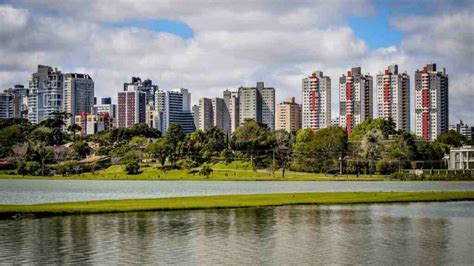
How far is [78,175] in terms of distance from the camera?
190500 mm

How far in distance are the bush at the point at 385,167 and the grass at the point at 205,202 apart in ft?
322

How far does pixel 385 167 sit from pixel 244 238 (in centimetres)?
14589

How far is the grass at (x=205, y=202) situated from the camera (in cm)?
5788

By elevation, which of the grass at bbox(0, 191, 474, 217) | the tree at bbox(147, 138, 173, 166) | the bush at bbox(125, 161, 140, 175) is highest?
the tree at bbox(147, 138, 173, 166)

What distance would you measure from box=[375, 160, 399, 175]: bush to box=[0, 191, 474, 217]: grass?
9813 centimetres

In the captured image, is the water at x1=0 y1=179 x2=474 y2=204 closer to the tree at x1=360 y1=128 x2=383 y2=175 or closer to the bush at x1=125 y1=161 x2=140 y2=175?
the tree at x1=360 y1=128 x2=383 y2=175

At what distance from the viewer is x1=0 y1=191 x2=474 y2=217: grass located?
57875 mm

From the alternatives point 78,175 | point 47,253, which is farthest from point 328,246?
point 78,175

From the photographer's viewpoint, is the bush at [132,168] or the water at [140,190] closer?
the water at [140,190]

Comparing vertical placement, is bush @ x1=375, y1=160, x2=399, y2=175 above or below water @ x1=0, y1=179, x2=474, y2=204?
above

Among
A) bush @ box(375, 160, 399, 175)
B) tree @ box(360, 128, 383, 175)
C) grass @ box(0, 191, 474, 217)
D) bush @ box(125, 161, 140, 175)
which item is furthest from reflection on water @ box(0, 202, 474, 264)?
bush @ box(125, 161, 140, 175)

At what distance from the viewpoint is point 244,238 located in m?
44.1

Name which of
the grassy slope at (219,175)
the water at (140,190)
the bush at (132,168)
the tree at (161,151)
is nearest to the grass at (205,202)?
the water at (140,190)

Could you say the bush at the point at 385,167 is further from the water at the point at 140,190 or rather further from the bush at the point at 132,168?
the bush at the point at 132,168
